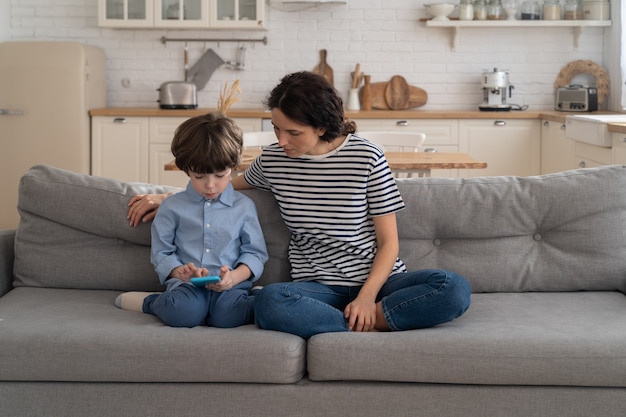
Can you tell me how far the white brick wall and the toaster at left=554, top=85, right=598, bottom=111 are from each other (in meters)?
0.48

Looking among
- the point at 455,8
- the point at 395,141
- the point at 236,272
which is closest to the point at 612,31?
the point at 455,8

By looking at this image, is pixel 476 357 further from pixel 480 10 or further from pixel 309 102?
pixel 480 10

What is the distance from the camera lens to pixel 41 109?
240 inches

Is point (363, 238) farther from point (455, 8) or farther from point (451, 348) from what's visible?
point (455, 8)

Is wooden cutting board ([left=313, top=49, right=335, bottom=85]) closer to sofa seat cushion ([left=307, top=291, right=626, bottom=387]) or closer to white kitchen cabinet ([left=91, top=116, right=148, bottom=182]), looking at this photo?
white kitchen cabinet ([left=91, top=116, right=148, bottom=182])

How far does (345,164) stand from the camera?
8.31 feet

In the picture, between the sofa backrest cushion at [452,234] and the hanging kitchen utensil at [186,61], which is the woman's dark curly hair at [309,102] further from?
the hanging kitchen utensil at [186,61]

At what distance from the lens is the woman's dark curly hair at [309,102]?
242 centimetres

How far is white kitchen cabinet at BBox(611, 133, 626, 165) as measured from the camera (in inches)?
177

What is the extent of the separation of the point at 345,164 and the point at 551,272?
29.2 inches

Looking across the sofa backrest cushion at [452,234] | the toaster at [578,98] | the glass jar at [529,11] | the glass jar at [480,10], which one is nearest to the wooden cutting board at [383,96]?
the glass jar at [480,10]

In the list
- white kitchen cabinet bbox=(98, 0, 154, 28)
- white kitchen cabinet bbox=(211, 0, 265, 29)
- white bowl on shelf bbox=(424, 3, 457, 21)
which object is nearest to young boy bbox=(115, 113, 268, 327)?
white kitchen cabinet bbox=(211, 0, 265, 29)

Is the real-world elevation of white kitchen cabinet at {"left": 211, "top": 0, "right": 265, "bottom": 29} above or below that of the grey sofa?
above

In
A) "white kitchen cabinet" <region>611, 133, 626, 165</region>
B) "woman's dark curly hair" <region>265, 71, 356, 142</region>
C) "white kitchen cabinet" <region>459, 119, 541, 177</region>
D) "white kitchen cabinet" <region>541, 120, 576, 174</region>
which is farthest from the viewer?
"white kitchen cabinet" <region>459, 119, 541, 177</region>
